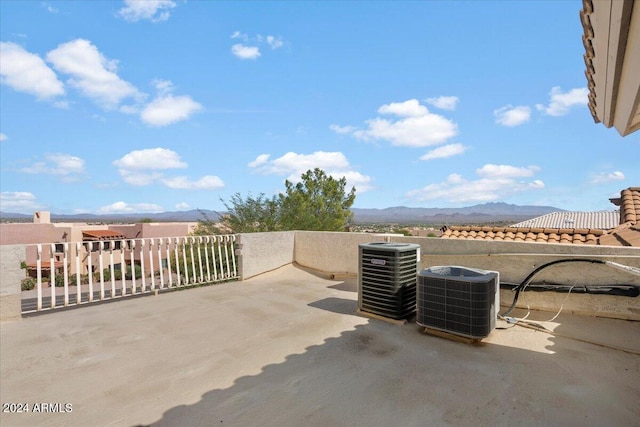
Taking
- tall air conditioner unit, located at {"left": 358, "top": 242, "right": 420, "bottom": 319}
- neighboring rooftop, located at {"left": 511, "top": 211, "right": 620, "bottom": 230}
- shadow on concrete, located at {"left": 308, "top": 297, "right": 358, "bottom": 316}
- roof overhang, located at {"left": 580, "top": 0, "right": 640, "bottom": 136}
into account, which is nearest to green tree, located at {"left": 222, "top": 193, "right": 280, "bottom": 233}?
shadow on concrete, located at {"left": 308, "top": 297, "right": 358, "bottom": 316}

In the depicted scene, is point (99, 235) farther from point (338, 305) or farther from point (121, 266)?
point (338, 305)

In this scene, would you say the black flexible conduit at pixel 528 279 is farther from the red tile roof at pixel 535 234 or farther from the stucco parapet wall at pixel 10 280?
the stucco parapet wall at pixel 10 280

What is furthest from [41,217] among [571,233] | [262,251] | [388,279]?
[571,233]

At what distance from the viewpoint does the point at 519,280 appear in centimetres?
435

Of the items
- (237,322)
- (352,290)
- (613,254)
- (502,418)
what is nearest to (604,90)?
(613,254)

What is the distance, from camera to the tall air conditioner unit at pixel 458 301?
10.8 feet

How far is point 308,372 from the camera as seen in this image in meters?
2.79

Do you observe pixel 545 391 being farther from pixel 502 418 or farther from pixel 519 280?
pixel 519 280

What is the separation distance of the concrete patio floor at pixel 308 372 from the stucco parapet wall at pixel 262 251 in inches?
95.5

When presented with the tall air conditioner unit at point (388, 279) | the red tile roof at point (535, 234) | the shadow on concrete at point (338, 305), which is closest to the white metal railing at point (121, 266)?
the shadow on concrete at point (338, 305)

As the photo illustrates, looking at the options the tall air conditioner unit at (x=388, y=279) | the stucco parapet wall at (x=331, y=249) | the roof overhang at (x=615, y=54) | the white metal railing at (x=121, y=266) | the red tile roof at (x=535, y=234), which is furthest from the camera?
the stucco parapet wall at (x=331, y=249)

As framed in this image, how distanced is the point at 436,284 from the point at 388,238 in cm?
244

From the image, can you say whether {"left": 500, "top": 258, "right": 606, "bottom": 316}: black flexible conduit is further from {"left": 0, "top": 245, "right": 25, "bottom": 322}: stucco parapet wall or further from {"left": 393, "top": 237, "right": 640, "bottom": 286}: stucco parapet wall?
{"left": 0, "top": 245, "right": 25, "bottom": 322}: stucco parapet wall

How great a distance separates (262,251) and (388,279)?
3.81 meters
